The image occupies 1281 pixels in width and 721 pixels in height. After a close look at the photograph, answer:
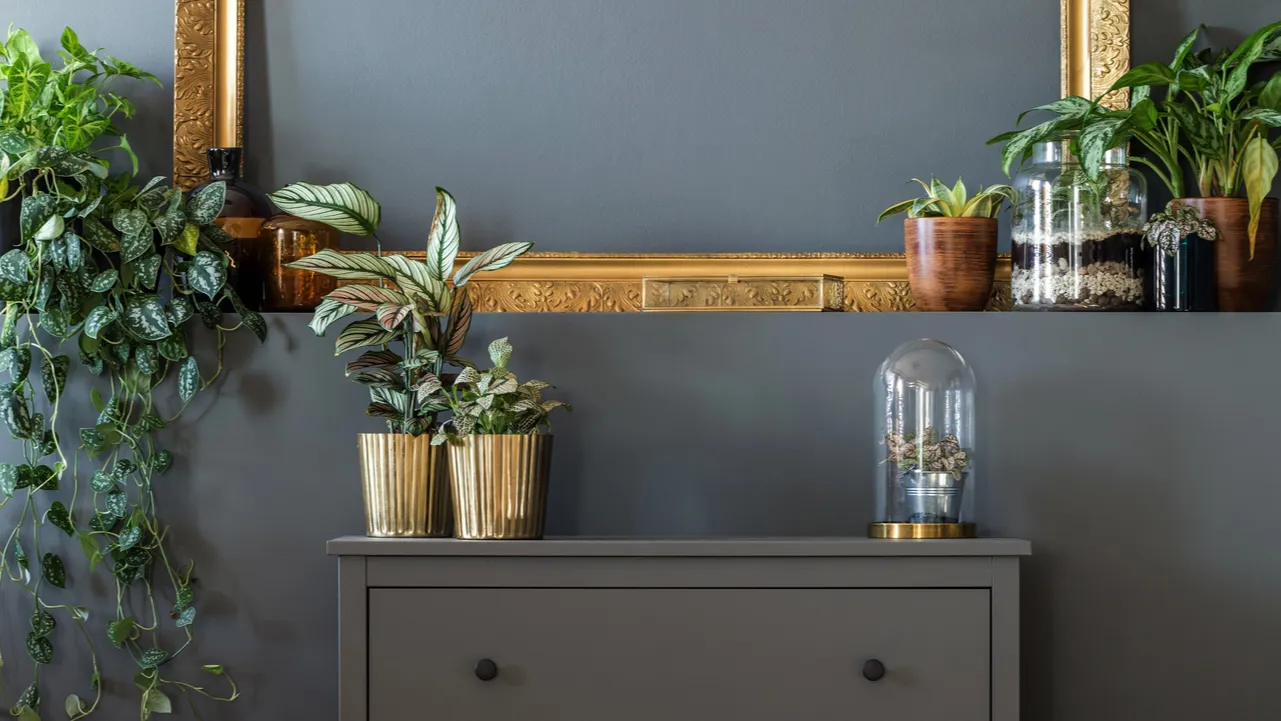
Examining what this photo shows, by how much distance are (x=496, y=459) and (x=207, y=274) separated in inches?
21.9

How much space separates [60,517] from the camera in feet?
6.08

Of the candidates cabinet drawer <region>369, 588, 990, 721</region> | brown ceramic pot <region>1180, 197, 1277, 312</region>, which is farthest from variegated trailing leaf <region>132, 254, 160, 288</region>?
brown ceramic pot <region>1180, 197, 1277, 312</region>

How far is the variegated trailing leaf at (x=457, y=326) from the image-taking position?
1.82 metres

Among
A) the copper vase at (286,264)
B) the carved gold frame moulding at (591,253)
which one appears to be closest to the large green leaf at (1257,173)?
the carved gold frame moulding at (591,253)

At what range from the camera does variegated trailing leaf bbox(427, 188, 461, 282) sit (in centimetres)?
184

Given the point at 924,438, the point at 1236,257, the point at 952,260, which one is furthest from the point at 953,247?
the point at 1236,257

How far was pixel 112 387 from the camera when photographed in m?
1.90

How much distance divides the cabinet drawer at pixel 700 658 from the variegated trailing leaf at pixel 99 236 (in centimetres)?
72

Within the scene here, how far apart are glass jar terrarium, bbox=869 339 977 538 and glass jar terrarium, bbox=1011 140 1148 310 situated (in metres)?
0.19

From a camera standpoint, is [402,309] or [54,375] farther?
[54,375]

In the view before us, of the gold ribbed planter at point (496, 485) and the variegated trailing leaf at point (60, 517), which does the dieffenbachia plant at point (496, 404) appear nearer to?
the gold ribbed planter at point (496, 485)

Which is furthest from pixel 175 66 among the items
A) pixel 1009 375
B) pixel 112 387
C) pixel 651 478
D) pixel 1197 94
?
pixel 1197 94

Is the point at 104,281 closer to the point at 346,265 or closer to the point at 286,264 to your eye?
the point at 286,264

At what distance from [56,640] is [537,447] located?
2.91 feet
